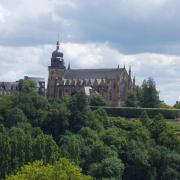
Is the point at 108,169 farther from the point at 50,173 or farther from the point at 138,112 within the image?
the point at 138,112

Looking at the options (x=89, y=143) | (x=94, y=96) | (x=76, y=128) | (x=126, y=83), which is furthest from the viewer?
(x=126, y=83)

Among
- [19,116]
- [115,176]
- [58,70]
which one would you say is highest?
[58,70]

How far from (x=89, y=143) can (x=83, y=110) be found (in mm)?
14073

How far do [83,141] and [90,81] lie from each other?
7604 cm

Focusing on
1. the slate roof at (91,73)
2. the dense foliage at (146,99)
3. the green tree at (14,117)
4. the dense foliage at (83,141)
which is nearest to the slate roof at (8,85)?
the slate roof at (91,73)

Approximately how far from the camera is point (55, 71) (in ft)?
597

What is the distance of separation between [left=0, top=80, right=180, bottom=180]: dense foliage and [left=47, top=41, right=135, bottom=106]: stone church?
43800 mm

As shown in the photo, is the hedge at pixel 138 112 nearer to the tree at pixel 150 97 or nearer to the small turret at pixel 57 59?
the tree at pixel 150 97

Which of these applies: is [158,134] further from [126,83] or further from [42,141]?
[126,83]

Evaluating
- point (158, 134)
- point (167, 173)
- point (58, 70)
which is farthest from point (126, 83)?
point (167, 173)

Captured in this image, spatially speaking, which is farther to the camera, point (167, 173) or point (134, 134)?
point (134, 134)

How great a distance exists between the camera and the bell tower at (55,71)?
17735 cm

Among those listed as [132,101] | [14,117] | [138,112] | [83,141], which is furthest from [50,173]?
[132,101]

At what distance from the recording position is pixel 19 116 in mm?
108375
